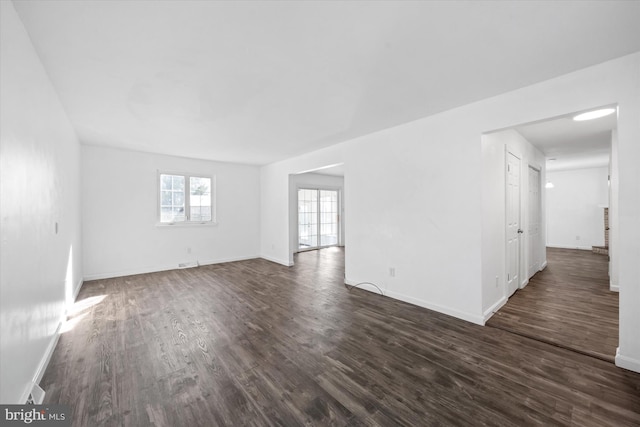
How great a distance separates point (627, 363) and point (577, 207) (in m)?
7.81

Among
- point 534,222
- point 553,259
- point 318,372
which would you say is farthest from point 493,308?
point 553,259

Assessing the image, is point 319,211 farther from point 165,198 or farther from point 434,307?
point 434,307

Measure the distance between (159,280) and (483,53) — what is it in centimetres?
556

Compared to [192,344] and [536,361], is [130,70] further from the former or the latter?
[536,361]

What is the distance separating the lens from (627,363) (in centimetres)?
196

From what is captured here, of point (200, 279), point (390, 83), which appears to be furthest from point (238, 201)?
point (390, 83)

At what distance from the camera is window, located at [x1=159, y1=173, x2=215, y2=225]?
17.9 feet

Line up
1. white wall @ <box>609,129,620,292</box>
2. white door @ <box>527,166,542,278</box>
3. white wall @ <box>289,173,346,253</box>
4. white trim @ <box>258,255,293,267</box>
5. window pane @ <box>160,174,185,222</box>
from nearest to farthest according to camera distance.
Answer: white wall @ <box>609,129,620,292</box> < white door @ <box>527,166,542,278</box> < window pane @ <box>160,174,185,222</box> < white trim @ <box>258,255,293,267</box> < white wall @ <box>289,173,346,253</box>

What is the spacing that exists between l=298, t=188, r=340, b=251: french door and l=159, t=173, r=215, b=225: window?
2.73 meters

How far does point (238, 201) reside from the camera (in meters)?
6.45

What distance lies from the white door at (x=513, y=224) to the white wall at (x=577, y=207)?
5.78 metres

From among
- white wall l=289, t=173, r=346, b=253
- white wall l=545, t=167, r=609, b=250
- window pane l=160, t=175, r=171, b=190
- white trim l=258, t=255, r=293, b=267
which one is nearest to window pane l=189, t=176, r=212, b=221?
window pane l=160, t=175, r=171, b=190

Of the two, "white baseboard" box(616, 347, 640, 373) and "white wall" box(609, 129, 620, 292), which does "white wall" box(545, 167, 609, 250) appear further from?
"white baseboard" box(616, 347, 640, 373)

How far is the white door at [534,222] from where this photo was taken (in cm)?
461
